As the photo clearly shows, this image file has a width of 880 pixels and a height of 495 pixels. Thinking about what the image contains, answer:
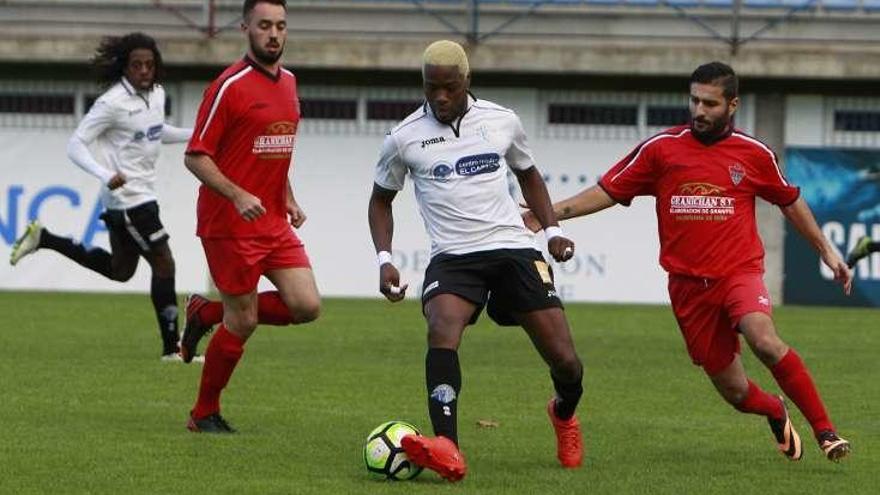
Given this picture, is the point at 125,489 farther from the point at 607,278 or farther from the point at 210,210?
the point at 607,278

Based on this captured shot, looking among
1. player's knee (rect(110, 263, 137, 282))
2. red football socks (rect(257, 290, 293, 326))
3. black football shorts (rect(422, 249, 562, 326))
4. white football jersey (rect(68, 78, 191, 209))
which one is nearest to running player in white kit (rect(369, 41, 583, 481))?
black football shorts (rect(422, 249, 562, 326))

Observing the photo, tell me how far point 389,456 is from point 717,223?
81.5 inches

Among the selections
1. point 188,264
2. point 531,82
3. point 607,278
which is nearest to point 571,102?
point 531,82

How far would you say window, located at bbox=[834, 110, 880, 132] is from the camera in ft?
87.2

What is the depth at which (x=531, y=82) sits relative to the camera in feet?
88.1

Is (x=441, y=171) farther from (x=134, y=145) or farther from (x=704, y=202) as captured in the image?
(x=134, y=145)

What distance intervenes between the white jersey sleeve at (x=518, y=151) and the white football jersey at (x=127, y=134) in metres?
5.43

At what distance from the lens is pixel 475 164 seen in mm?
8586

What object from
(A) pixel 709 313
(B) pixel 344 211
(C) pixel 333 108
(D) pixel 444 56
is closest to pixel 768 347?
(A) pixel 709 313

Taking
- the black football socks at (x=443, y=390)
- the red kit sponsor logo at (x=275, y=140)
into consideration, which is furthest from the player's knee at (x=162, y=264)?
the black football socks at (x=443, y=390)

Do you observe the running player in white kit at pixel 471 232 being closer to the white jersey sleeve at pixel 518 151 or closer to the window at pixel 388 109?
the white jersey sleeve at pixel 518 151

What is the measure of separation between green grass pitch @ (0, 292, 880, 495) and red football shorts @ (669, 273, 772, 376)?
505 millimetres

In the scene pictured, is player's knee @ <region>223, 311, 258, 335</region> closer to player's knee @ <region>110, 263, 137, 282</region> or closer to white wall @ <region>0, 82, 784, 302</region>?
player's knee @ <region>110, 263, 137, 282</region>

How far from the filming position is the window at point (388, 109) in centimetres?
2719
